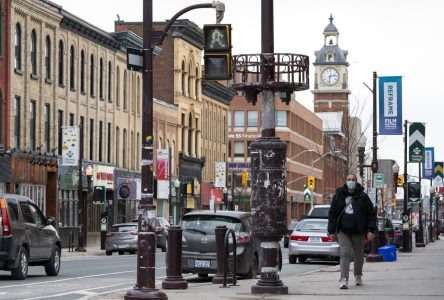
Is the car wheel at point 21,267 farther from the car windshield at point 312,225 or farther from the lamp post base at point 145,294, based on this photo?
the car windshield at point 312,225

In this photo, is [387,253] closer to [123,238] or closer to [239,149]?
[123,238]

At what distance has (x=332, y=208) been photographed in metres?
21.8

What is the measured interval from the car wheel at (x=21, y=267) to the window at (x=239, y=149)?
96.8 metres

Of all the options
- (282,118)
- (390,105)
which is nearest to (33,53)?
(390,105)

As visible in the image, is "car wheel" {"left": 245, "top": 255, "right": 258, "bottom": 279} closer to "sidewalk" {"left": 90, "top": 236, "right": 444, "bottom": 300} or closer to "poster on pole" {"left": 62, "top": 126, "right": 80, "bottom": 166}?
"sidewalk" {"left": 90, "top": 236, "right": 444, "bottom": 300}

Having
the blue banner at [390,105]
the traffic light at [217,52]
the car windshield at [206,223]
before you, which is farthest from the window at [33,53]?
the traffic light at [217,52]

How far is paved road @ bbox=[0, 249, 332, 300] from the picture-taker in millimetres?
22234

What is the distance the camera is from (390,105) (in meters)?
43.7

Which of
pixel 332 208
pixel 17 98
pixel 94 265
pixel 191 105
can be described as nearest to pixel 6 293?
pixel 332 208

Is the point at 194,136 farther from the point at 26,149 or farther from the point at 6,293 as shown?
the point at 6,293

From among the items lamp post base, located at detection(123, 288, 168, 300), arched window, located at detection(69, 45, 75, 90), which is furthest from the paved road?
arched window, located at detection(69, 45, 75, 90)

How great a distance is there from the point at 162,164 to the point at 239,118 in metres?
57.6

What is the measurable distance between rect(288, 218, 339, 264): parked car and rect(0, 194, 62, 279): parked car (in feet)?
32.6

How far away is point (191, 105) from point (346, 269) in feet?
217
